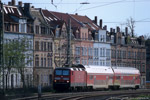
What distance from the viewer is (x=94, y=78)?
6450cm

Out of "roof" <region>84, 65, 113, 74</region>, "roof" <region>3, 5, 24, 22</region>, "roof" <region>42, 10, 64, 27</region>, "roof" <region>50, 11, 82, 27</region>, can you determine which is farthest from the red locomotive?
"roof" <region>50, 11, 82, 27</region>

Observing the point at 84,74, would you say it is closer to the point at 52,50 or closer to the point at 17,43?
the point at 17,43

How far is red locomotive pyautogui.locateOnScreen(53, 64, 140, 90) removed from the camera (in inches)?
2258

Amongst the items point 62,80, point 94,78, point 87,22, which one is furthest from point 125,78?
point 87,22

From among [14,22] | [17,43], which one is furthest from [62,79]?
[14,22]

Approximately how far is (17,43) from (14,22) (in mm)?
10439

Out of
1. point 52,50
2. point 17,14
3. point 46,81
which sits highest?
point 17,14

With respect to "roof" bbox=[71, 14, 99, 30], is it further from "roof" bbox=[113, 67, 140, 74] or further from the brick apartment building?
"roof" bbox=[113, 67, 140, 74]

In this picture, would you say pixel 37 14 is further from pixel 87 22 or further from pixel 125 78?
pixel 125 78

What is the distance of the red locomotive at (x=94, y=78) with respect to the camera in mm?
57344

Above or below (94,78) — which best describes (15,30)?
above

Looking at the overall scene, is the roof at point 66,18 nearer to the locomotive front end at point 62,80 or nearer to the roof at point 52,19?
the roof at point 52,19

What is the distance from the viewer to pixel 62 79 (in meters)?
57.4

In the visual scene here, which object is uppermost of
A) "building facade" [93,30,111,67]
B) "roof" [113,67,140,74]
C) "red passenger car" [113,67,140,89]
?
"building facade" [93,30,111,67]
